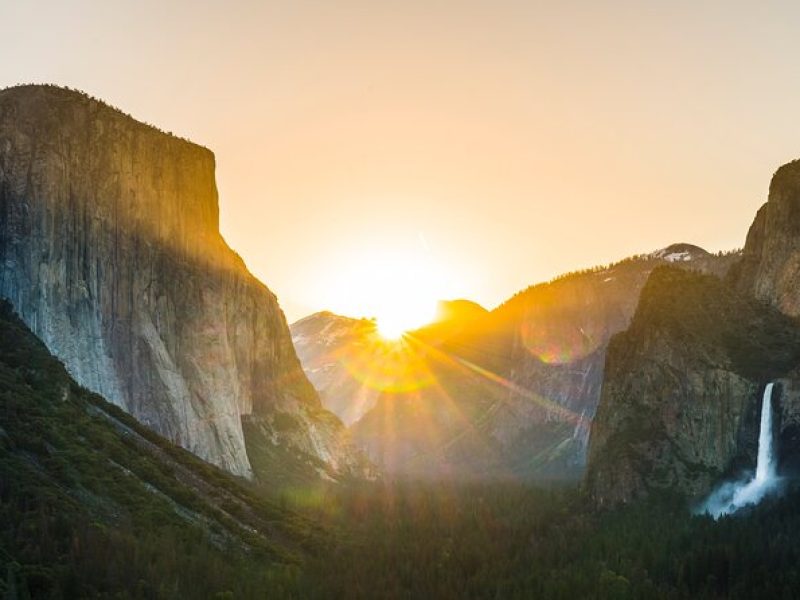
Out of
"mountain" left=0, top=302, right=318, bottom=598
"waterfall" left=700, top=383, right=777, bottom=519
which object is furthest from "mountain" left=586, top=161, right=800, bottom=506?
"mountain" left=0, top=302, right=318, bottom=598

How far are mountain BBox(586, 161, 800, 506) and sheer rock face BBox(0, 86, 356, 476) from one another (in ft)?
161

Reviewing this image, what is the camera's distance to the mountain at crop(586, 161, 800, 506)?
3824 inches

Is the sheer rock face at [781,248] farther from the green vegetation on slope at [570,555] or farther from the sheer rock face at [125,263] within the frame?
the sheer rock face at [125,263]

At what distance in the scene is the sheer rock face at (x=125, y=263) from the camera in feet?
296

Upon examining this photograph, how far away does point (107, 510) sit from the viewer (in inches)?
2655

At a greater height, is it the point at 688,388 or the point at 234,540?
the point at 688,388

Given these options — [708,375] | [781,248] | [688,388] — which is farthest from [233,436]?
[781,248]

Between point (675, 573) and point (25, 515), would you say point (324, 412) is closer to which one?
point (675, 573)

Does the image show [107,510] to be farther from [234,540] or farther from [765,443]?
[765,443]

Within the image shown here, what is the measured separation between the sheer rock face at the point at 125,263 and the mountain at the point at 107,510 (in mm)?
9391

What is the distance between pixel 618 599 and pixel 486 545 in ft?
85.0

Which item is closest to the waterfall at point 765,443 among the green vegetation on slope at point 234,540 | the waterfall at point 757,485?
the waterfall at point 757,485

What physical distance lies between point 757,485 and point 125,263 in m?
70.3

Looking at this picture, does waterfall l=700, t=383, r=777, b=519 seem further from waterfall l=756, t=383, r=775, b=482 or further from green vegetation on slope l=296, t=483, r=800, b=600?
green vegetation on slope l=296, t=483, r=800, b=600
